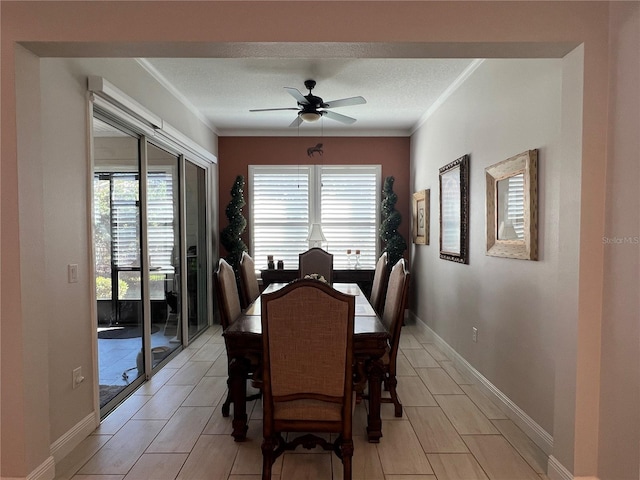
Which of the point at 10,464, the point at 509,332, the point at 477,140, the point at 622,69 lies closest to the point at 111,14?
the point at 10,464

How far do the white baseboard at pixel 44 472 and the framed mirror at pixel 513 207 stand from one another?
3088 millimetres

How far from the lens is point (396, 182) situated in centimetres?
587

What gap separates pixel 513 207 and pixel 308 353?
181 centimetres

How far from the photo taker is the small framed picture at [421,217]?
16.1ft

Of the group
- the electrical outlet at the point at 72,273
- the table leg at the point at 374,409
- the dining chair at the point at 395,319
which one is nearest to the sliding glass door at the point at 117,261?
the electrical outlet at the point at 72,273

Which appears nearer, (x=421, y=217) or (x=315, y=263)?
(x=315, y=263)

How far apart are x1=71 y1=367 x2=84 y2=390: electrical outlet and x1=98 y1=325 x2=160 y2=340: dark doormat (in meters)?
0.56

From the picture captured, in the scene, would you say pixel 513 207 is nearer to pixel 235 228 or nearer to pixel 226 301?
pixel 226 301

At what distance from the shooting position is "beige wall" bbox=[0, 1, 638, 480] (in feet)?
6.35

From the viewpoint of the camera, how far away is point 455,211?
151 inches

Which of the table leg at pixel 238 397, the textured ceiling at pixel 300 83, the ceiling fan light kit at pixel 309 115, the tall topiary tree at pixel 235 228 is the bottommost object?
the table leg at pixel 238 397

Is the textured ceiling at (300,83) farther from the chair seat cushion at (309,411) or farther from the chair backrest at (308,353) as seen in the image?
the chair seat cushion at (309,411)

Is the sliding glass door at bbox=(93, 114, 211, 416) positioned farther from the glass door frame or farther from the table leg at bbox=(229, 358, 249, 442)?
the table leg at bbox=(229, 358, 249, 442)

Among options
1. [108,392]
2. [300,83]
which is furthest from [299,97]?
[108,392]
